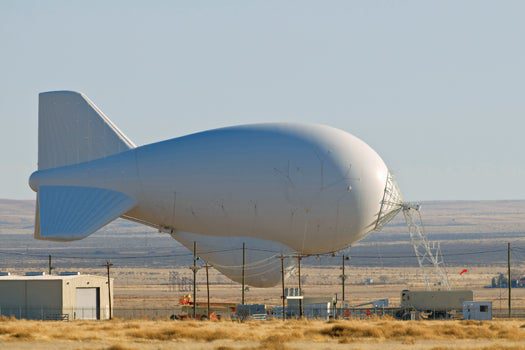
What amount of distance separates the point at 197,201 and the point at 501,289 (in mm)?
50665

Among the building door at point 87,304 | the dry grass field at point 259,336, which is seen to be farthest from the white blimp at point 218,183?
the dry grass field at point 259,336

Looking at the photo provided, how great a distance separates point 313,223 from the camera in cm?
7300

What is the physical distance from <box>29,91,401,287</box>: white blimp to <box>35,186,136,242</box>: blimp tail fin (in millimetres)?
49

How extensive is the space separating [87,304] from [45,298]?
3.41 meters

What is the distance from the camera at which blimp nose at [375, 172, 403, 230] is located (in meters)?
75.5

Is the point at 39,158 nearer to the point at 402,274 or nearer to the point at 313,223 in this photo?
the point at 313,223

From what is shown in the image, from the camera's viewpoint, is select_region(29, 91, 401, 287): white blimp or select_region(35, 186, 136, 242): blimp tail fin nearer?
select_region(35, 186, 136, 242): blimp tail fin

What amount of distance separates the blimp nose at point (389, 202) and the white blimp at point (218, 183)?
0.37 m

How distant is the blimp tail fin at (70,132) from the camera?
73.5 meters

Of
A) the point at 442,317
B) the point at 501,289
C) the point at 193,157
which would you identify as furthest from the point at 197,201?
the point at 501,289

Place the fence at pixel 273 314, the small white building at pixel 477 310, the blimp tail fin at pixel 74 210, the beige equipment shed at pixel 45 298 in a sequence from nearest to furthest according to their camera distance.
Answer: the blimp tail fin at pixel 74 210
the small white building at pixel 477 310
the fence at pixel 273 314
the beige equipment shed at pixel 45 298

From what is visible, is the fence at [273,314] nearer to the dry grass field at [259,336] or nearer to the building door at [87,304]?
the building door at [87,304]

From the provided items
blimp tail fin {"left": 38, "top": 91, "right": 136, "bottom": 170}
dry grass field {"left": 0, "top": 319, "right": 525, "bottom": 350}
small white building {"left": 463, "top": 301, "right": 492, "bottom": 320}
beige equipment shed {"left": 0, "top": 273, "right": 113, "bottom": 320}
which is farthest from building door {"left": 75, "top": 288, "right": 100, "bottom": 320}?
small white building {"left": 463, "top": 301, "right": 492, "bottom": 320}

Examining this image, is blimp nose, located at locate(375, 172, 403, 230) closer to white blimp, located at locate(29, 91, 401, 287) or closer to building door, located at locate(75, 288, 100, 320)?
white blimp, located at locate(29, 91, 401, 287)
